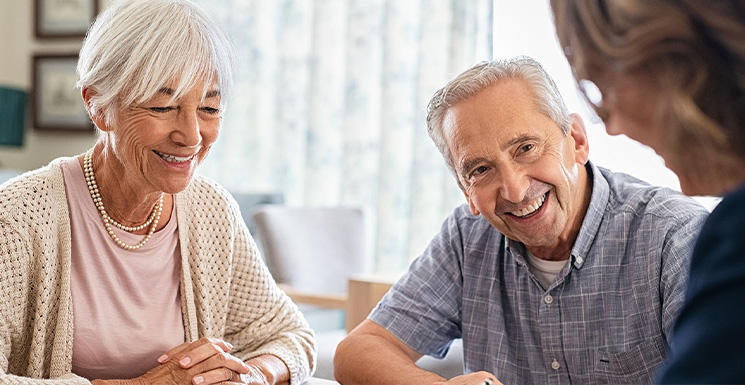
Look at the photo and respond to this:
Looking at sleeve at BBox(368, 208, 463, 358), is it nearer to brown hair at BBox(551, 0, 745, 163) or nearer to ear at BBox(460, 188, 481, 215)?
ear at BBox(460, 188, 481, 215)

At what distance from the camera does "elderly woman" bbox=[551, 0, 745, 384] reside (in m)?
0.56

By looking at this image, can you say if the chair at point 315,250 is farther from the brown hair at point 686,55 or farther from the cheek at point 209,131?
the brown hair at point 686,55

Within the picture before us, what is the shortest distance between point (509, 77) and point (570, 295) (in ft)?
1.40

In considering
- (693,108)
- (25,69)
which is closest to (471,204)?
(693,108)

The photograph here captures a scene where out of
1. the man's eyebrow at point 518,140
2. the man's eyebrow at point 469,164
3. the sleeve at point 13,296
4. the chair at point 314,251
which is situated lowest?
the chair at point 314,251

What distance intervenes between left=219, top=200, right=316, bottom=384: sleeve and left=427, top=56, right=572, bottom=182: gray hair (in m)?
0.48

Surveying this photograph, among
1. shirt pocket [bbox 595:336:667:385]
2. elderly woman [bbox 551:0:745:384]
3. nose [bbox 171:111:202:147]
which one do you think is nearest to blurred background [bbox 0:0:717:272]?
shirt pocket [bbox 595:336:667:385]

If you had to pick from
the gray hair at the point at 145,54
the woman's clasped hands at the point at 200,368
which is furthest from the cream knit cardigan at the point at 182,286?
the gray hair at the point at 145,54

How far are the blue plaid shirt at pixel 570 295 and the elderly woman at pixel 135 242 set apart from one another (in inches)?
12.3

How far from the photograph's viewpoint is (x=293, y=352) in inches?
63.3

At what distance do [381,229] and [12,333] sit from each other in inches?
108

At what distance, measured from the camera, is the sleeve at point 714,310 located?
546 millimetres

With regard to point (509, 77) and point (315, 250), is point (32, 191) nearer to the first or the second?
point (509, 77)

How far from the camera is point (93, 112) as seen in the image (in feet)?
4.94
